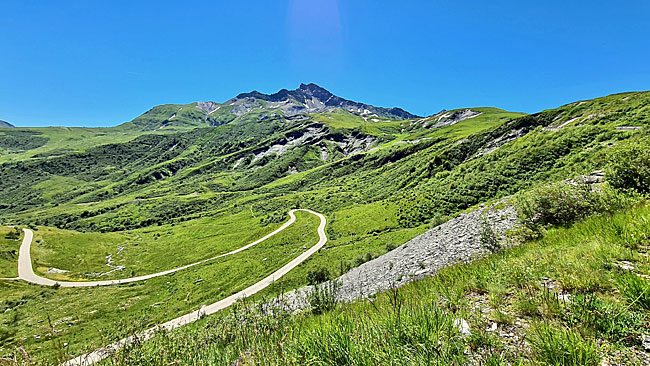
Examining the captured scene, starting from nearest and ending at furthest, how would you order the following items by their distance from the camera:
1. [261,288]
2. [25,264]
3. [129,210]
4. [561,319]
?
[561,319] < [261,288] < [25,264] < [129,210]

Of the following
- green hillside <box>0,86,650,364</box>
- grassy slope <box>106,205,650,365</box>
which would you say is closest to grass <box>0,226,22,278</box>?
green hillside <box>0,86,650,364</box>

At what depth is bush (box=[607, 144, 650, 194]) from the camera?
30.7 feet

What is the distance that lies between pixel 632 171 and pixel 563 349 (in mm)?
12276

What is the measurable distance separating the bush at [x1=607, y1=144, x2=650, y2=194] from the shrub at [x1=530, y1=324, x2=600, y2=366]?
434 inches

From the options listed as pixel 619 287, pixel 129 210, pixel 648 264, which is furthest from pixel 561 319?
pixel 129 210

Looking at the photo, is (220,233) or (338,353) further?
(220,233)

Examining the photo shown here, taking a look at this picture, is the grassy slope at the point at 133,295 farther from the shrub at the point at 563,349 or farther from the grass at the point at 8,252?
the shrub at the point at 563,349

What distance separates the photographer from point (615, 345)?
2.72 meters

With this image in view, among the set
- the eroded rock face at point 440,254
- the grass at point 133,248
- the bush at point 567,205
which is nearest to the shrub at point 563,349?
the bush at point 567,205

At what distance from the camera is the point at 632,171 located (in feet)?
32.1

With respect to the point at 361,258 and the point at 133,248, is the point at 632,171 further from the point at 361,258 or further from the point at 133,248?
the point at 133,248

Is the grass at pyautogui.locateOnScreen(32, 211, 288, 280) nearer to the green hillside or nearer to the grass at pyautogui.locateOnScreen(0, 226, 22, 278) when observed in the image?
the green hillside

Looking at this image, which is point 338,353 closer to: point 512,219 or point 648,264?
point 648,264

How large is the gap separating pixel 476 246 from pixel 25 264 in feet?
390
